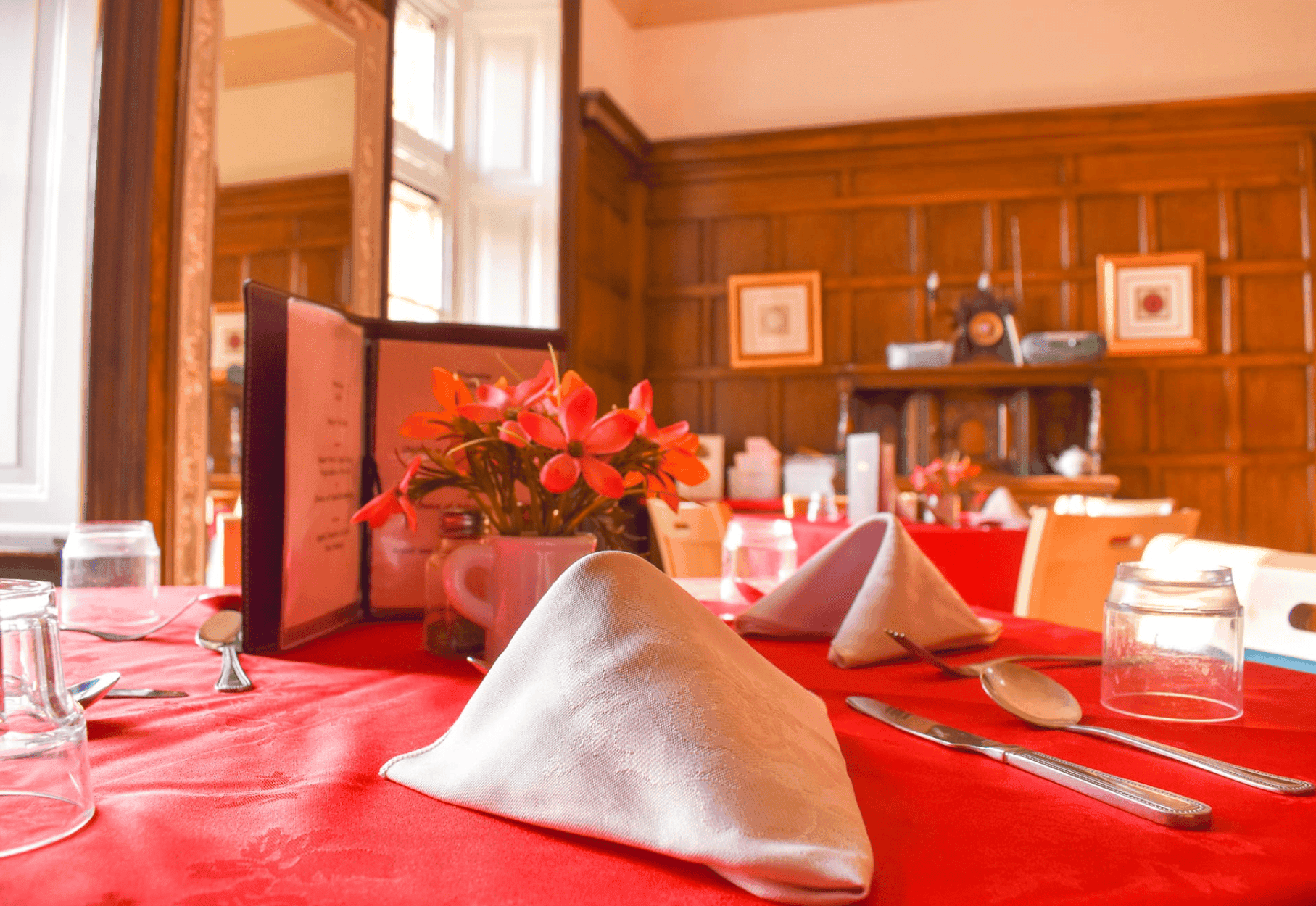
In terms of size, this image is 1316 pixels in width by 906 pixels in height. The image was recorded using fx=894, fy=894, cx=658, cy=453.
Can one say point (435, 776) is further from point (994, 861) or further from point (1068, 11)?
point (1068, 11)

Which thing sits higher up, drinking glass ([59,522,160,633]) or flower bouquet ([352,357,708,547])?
flower bouquet ([352,357,708,547])

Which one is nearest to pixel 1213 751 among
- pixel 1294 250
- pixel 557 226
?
pixel 557 226

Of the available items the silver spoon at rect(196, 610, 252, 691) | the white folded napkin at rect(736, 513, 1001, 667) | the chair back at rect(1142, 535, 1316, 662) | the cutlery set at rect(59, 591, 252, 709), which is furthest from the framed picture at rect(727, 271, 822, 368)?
the silver spoon at rect(196, 610, 252, 691)

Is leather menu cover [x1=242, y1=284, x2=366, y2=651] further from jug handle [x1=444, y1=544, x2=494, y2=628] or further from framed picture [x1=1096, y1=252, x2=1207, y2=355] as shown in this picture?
framed picture [x1=1096, y1=252, x2=1207, y2=355]

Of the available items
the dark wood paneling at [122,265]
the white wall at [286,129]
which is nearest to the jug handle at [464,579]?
the dark wood paneling at [122,265]

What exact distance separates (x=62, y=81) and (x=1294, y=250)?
21.7ft

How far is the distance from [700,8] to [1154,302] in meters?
3.75

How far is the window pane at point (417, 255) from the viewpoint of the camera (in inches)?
161

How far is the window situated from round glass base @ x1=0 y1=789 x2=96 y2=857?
151 inches

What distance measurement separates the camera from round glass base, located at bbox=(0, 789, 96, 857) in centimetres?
40

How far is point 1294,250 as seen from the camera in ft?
18.9

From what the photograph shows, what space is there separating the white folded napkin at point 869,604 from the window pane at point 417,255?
10.9 feet

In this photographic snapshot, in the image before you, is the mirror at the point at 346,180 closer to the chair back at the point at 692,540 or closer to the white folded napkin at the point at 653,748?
the chair back at the point at 692,540

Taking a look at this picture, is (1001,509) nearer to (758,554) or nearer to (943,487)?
(943,487)
